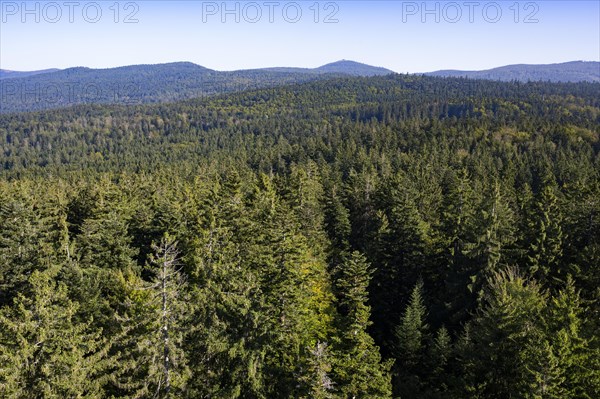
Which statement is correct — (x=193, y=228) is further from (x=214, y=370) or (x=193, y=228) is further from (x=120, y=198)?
(x=214, y=370)

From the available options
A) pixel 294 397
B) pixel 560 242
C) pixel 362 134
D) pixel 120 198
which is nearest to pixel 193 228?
pixel 120 198

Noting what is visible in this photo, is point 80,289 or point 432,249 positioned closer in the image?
point 80,289

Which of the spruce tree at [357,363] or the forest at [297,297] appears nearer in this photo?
the forest at [297,297]

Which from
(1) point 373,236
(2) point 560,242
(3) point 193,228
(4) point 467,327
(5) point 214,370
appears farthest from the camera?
(1) point 373,236

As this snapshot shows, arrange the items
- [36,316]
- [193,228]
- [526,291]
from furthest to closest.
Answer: [193,228], [526,291], [36,316]

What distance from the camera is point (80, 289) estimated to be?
2686 centimetres

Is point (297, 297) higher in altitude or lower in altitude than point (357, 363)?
higher

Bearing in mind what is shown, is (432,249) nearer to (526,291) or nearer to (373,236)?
(373,236)

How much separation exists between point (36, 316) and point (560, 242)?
3930 cm

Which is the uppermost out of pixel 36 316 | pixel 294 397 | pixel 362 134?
pixel 362 134

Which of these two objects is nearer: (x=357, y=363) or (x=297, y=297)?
(x=357, y=363)

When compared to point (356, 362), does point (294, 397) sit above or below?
below

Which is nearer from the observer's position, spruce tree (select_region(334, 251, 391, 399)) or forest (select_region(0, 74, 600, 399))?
forest (select_region(0, 74, 600, 399))

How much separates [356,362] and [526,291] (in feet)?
42.5
